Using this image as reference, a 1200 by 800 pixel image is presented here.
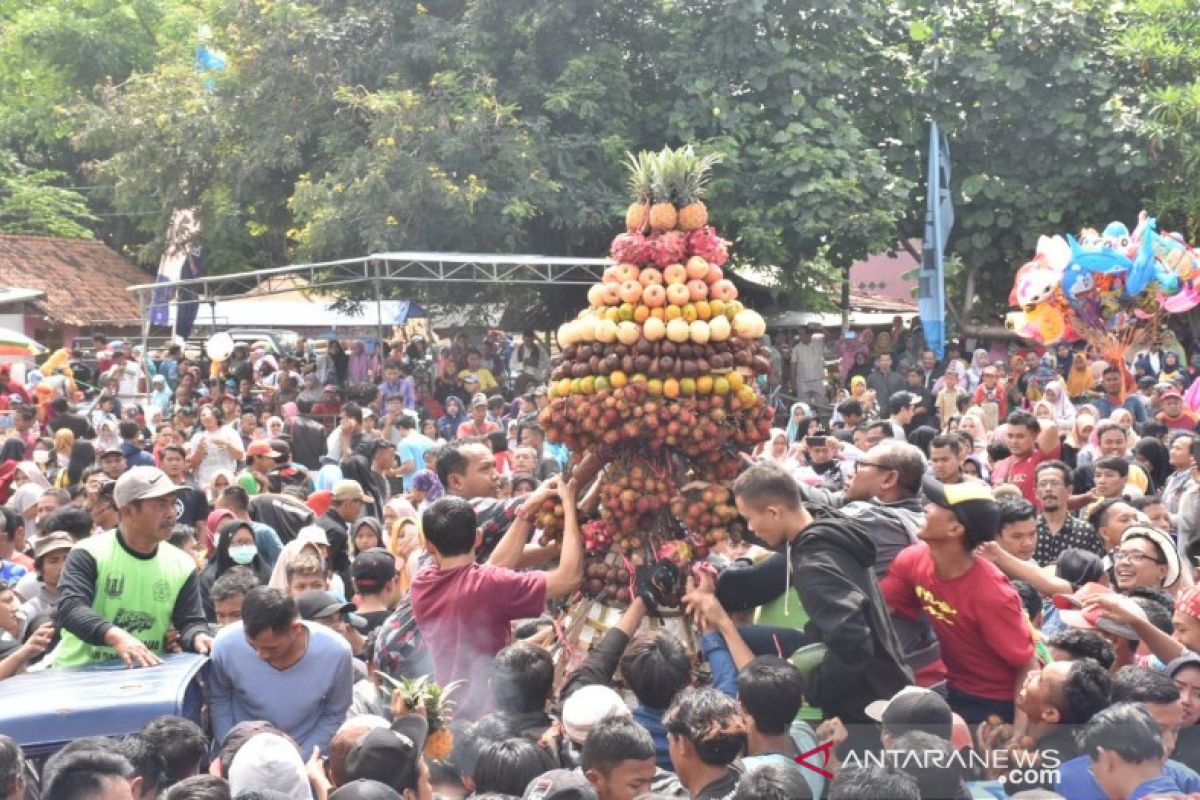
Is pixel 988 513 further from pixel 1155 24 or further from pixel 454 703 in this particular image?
pixel 1155 24

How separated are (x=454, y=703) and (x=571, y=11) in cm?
1634

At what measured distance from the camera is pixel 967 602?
5.21 metres

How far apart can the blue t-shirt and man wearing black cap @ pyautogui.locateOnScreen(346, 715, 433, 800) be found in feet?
6.13

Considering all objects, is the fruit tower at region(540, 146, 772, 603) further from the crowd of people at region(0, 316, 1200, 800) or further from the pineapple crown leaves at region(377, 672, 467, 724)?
the pineapple crown leaves at region(377, 672, 467, 724)

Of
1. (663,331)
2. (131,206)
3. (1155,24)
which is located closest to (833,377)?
(1155,24)

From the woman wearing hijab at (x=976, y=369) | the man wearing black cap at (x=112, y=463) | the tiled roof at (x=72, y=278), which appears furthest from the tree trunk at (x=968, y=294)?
the tiled roof at (x=72, y=278)

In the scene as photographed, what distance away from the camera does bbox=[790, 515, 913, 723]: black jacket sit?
190 inches

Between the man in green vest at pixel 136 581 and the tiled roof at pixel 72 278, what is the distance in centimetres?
2405

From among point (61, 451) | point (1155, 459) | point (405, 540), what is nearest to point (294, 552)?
point (405, 540)

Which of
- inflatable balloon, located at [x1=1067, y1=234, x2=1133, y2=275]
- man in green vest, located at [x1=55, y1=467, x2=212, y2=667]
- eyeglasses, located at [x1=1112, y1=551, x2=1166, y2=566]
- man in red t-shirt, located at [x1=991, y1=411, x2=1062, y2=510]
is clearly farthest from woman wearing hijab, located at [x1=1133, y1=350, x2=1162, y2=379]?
man in green vest, located at [x1=55, y1=467, x2=212, y2=667]

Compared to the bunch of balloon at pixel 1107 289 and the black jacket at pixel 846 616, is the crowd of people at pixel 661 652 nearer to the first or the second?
the black jacket at pixel 846 616

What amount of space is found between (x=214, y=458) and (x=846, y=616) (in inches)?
387

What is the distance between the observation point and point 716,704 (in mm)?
4504

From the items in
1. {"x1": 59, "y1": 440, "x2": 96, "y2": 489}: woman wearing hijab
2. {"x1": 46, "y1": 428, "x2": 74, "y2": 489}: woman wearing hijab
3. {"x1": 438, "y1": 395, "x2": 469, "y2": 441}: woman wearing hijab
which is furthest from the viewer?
{"x1": 438, "y1": 395, "x2": 469, "y2": 441}: woman wearing hijab
